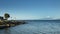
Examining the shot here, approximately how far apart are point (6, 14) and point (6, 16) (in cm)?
92

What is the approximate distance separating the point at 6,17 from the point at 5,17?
24.1 inches

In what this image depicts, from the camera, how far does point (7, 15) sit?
63594 mm

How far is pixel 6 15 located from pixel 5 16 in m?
0.82

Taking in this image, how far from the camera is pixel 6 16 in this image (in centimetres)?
6388

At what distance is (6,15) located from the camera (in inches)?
2505

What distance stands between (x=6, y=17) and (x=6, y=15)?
3.46 feet

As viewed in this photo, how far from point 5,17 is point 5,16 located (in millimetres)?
661

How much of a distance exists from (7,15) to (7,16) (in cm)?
56

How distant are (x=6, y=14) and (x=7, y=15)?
590 millimetres

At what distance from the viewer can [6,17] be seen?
211ft

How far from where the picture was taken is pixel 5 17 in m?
64.6

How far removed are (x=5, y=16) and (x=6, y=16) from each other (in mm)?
526

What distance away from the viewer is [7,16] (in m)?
64.0

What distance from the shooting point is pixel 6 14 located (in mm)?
63500
